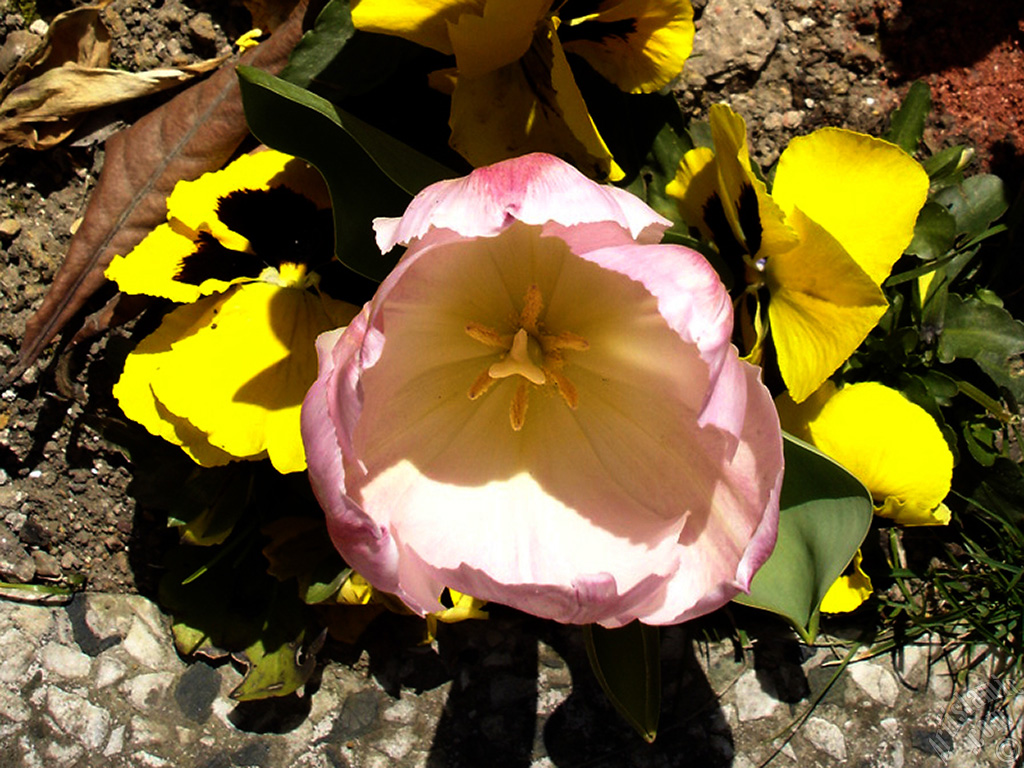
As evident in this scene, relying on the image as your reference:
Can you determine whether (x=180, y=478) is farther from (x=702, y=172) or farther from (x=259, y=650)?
(x=702, y=172)

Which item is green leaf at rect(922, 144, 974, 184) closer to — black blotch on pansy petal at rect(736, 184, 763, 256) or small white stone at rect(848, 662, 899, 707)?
black blotch on pansy petal at rect(736, 184, 763, 256)

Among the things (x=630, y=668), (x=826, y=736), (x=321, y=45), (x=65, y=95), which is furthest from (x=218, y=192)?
(x=826, y=736)

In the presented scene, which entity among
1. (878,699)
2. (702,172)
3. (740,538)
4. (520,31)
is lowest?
(878,699)

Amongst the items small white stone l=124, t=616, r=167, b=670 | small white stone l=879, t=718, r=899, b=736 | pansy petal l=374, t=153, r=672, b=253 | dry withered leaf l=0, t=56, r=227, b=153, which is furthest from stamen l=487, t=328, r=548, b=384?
small white stone l=879, t=718, r=899, b=736

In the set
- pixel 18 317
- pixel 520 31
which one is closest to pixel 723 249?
pixel 520 31

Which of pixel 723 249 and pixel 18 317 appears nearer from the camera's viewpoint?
pixel 723 249

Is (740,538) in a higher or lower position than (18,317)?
higher

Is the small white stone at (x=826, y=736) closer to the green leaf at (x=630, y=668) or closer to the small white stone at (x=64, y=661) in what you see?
the green leaf at (x=630, y=668)
